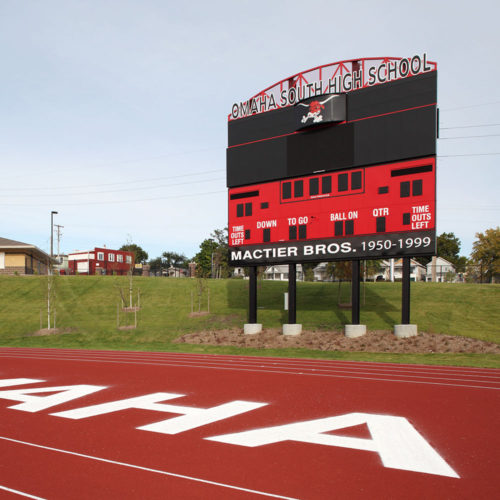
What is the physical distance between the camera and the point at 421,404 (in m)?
9.60

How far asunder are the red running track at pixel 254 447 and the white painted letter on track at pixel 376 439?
0.08 metres

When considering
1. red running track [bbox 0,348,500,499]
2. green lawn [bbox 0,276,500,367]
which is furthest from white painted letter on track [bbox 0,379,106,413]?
green lawn [bbox 0,276,500,367]

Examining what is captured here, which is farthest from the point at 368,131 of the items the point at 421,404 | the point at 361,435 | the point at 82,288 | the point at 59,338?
the point at 82,288

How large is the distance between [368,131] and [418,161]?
246 centimetres

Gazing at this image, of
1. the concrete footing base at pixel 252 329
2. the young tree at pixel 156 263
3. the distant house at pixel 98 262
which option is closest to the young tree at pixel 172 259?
the young tree at pixel 156 263

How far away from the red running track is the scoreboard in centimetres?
682

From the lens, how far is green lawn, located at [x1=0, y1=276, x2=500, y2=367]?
22828 mm

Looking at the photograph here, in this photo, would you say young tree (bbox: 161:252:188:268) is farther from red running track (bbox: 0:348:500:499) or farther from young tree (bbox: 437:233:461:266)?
red running track (bbox: 0:348:500:499)

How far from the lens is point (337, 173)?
66.1 ft

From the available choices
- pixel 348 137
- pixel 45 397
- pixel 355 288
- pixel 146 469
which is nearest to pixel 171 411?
pixel 146 469

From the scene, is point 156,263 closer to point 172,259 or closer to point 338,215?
point 172,259

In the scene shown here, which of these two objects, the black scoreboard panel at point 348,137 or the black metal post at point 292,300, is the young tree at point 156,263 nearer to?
the black metal post at point 292,300

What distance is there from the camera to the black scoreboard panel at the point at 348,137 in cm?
1858

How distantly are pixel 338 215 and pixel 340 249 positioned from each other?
1.39 metres
